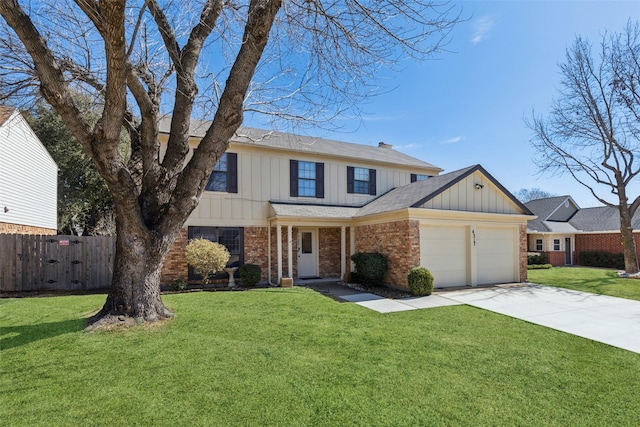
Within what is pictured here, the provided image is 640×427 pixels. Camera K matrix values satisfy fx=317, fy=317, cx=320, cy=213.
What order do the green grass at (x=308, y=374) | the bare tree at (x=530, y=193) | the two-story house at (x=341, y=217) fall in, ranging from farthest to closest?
the bare tree at (x=530, y=193), the two-story house at (x=341, y=217), the green grass at (x=308, y=374)

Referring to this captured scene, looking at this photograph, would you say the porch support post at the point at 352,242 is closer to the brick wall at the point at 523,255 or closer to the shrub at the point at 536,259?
the brick wall at the point at 523,255

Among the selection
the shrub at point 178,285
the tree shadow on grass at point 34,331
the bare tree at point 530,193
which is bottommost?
the shrub at point 178,285

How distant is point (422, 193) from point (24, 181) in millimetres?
16320

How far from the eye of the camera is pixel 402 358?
448 cm

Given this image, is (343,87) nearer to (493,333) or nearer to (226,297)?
(493,333)

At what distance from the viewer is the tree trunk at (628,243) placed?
14.9 metres

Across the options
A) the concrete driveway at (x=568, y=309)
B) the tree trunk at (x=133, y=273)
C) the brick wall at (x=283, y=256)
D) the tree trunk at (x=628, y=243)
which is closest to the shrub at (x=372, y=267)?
the concrete driveway at (x=568, y=309)

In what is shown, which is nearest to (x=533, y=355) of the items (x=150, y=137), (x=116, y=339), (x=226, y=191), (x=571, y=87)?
(x=116, y=339)

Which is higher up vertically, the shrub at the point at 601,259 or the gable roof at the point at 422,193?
the gable roof at the point at 422,193

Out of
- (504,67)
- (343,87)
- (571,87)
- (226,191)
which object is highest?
(571,87)

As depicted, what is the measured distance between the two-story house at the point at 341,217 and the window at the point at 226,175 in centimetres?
4

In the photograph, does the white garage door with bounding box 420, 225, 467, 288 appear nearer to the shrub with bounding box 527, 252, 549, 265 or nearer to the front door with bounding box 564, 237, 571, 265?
the shrub with bounding box 527, 252, 549, 265

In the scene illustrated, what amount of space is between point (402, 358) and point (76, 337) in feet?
16.7

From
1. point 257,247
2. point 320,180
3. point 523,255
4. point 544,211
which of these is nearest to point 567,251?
point 544,211
